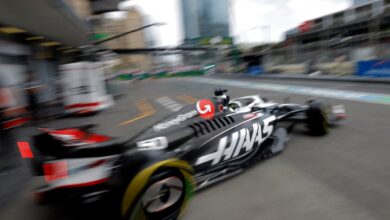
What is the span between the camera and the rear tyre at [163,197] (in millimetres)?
2311

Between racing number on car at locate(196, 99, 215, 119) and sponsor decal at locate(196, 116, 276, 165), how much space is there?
39cm

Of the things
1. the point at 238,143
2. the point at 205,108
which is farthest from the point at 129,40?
Result: the point at 238,143

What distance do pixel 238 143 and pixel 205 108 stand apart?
0.62 metres

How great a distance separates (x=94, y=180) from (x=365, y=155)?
11.5 ft

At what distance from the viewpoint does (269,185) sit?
316cm

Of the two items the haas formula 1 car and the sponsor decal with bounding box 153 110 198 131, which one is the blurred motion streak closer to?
the haas formula 1 car

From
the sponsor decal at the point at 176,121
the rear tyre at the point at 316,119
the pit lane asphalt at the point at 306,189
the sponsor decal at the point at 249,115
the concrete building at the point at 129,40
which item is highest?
the concrete building at the point at 129,40

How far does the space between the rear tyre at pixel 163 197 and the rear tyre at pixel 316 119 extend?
2.99 m

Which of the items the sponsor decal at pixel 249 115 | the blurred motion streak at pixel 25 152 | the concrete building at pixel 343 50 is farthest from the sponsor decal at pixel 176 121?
the concrete building at pixel 343 50

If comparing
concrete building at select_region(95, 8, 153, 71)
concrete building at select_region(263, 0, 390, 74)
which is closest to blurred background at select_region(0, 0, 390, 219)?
concrete building at select_region(263, 0, 390, 74)

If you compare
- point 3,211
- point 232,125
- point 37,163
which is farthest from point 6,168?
point 232,125

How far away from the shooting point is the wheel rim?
239cm

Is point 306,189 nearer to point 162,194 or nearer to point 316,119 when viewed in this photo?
point 162,194

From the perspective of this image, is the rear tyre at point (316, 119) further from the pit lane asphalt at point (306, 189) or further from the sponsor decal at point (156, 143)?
the sponsor decal at point (156, 143)
